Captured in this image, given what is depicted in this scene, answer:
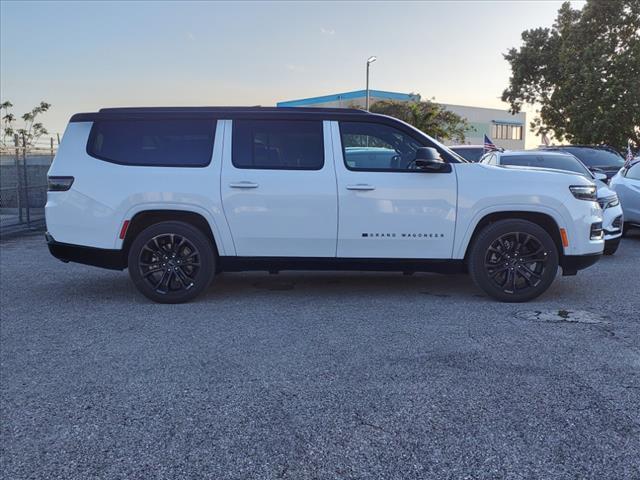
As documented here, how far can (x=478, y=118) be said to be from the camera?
80.1 metres

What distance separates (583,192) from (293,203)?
2.89m

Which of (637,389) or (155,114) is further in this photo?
(155,114)

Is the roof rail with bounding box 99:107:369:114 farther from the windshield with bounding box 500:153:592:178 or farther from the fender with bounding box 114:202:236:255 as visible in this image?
the windshield with bounding box 500:153:592:178

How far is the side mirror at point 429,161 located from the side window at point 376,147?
0.21 meters

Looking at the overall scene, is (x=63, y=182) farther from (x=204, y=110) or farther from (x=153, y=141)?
(x=204, y=110)

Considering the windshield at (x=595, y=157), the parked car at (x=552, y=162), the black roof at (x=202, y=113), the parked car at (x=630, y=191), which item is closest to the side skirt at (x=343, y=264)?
the black roof at (x=202, y=113)

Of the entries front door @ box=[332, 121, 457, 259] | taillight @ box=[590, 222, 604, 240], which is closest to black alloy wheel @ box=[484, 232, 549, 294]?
front door @ box=[332, 121, 457, 259]

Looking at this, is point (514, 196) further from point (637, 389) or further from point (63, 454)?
point (63, 454)

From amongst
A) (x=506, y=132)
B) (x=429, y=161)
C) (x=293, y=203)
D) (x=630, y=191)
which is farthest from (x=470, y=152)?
(x=506, y=132)

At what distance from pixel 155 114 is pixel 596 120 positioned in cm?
2818

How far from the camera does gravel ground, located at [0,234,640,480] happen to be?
9.39 ft

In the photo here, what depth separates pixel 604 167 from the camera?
43.1 ft

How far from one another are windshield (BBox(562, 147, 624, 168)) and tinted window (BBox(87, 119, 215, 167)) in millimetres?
10181

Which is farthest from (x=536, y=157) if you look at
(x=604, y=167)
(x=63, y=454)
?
(x=63, y=454)
